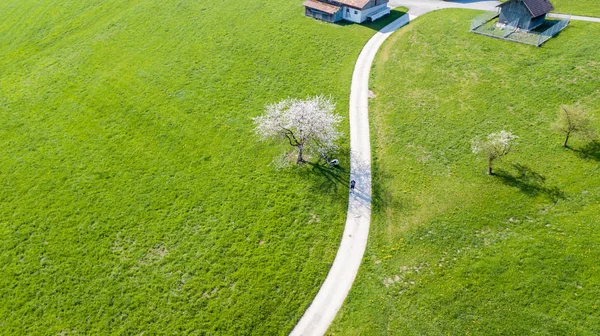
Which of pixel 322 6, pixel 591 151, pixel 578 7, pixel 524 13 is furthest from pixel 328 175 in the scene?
pixel 578 7

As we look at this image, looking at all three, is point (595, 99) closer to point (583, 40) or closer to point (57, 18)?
point (583, 40)

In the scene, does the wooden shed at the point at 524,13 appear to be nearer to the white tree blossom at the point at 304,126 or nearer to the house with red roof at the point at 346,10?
the house with red roof at the point at 346,10

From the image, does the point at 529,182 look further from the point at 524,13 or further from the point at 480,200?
the point at 524,13

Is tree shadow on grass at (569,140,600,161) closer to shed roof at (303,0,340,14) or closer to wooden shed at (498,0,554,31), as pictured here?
wooden shed at (498,0,554,31)

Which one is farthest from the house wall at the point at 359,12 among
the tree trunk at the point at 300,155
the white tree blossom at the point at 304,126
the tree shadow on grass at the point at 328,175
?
the tree shadow on grass at the point at 328,175

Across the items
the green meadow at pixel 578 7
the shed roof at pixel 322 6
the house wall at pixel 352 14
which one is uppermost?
the shed roof at pixel 322 6
